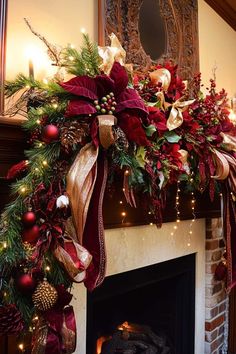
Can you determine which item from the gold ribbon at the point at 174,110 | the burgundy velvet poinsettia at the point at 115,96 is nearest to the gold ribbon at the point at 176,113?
the gold ribbon at the point at 174,110

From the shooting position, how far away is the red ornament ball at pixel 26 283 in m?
0.87

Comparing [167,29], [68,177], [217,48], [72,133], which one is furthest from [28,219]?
[217,48]

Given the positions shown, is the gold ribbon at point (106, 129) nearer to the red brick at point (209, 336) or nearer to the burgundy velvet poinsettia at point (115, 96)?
the burgundy velvet poinsettia at point (115, 96)

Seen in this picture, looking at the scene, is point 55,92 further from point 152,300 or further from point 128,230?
point 152,300

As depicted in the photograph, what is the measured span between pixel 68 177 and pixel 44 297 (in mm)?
297

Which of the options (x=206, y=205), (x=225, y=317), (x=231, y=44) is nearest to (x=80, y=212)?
(x=206, y=205)

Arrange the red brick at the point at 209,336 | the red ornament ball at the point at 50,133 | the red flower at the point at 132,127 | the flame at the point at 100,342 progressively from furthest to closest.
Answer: the red brick at the point at 209,336
the flame at the point at 100,342
the red flower at the point at 132,127
the red ornament ball at the point at 50,133

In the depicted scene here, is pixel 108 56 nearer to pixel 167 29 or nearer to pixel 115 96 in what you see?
pixel 115 96

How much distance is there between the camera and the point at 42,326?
896 millimetres

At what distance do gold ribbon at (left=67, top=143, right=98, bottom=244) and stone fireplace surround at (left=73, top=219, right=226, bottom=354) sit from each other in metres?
0.45

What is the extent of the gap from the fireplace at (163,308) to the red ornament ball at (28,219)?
0.95 m

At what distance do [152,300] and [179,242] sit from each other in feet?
1.47

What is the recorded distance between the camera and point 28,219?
888 millimetres

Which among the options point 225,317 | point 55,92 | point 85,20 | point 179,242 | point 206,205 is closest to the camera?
point 55,92
